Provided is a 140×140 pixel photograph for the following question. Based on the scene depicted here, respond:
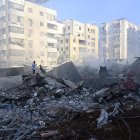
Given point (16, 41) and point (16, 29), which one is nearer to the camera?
point (16, 41)

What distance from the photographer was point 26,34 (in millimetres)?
56781

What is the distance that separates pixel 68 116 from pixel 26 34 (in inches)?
1945

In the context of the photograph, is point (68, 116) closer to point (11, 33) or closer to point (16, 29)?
point (11, 33)

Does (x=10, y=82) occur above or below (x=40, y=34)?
below

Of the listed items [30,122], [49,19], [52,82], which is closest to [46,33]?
[49,19]

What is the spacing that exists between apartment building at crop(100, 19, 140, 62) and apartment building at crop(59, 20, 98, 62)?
3740 millimetres

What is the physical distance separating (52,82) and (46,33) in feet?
154

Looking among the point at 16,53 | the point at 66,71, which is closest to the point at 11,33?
the point at 16,53

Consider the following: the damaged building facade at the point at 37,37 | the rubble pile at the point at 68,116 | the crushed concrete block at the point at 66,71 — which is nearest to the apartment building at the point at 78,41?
the damaged building facade at the point at 37,37

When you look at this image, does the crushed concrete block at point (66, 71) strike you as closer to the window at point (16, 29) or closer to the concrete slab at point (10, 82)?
the concrete slab at point (10, 82)

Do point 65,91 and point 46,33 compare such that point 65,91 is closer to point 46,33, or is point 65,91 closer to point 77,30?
point 46,33

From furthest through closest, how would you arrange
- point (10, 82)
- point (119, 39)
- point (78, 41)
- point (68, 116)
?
point (78, 41) → point (119, 39) → point (10, 82) → point (68, 116)

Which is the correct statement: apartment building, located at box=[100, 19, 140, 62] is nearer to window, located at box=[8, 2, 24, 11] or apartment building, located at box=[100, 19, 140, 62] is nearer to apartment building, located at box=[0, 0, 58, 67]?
apartment building, located at box=[0, 0, 58, 67]

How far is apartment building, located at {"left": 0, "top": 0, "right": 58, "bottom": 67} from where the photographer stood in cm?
5250
